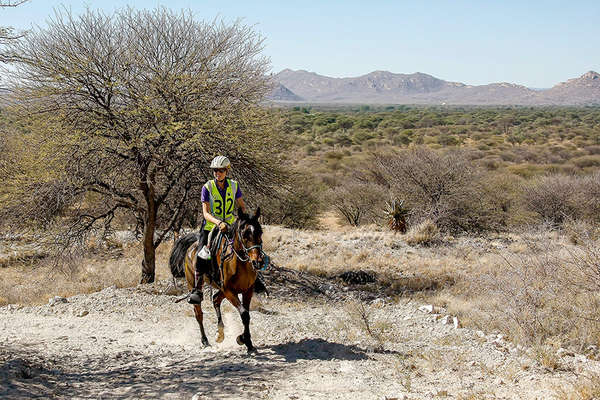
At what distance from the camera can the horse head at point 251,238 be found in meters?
7.11

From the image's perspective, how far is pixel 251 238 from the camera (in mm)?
7168

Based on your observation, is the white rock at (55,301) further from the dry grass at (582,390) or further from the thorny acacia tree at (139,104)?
the dry grass at (582,390)

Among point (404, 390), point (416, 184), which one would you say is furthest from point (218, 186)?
point (416, 184)

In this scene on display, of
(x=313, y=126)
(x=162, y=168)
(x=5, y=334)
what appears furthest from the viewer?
(x=313, y=126)

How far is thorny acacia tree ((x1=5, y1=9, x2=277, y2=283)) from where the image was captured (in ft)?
37.0

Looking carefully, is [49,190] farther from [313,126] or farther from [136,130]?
[313,126]

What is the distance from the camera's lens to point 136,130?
1149 centimetres

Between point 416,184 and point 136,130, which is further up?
point 136,130

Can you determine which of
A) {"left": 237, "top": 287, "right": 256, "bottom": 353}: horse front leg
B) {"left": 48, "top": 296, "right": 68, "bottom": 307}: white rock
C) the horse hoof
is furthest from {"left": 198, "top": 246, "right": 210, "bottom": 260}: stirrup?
{"left": 48, "top": 296, "right": 68, "bottom": 307}: white rock

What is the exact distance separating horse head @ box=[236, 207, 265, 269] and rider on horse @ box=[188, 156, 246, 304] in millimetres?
309

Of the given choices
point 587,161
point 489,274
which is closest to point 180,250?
point 489,274

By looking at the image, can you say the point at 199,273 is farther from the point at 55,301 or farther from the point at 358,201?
the point at 358,201

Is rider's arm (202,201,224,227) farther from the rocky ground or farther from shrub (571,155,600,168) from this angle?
shrub (571,155,600,168)

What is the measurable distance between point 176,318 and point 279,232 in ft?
34.1
